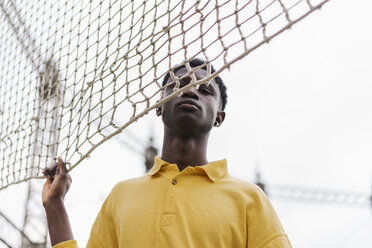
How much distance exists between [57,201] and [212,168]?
448 millimetres

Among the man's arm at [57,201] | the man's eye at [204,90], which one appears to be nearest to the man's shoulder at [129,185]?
the man's arm at [57,201]

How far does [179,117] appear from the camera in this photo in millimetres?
1150

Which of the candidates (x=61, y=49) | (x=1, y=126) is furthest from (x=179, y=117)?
(x=1, y=126)

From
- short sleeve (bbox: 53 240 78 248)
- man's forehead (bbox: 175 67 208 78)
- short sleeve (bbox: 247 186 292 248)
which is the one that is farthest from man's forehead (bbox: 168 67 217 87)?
short sleeve (bbox: 53 240 78 248)

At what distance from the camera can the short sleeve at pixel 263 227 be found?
983 millimetres

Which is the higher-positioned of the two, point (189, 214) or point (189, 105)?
point (189, 105)

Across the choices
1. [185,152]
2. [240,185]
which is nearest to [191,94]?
[185,152]

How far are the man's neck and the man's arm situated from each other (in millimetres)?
311

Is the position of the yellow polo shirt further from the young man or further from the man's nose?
the man's nose

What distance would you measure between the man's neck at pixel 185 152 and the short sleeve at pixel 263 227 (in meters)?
0.20

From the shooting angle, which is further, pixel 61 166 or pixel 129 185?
pixel 61 166

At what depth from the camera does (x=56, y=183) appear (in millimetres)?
1238

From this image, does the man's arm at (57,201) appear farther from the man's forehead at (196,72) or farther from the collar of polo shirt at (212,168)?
the man's forehead at (196,72)

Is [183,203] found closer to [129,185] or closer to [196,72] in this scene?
[129,185]
